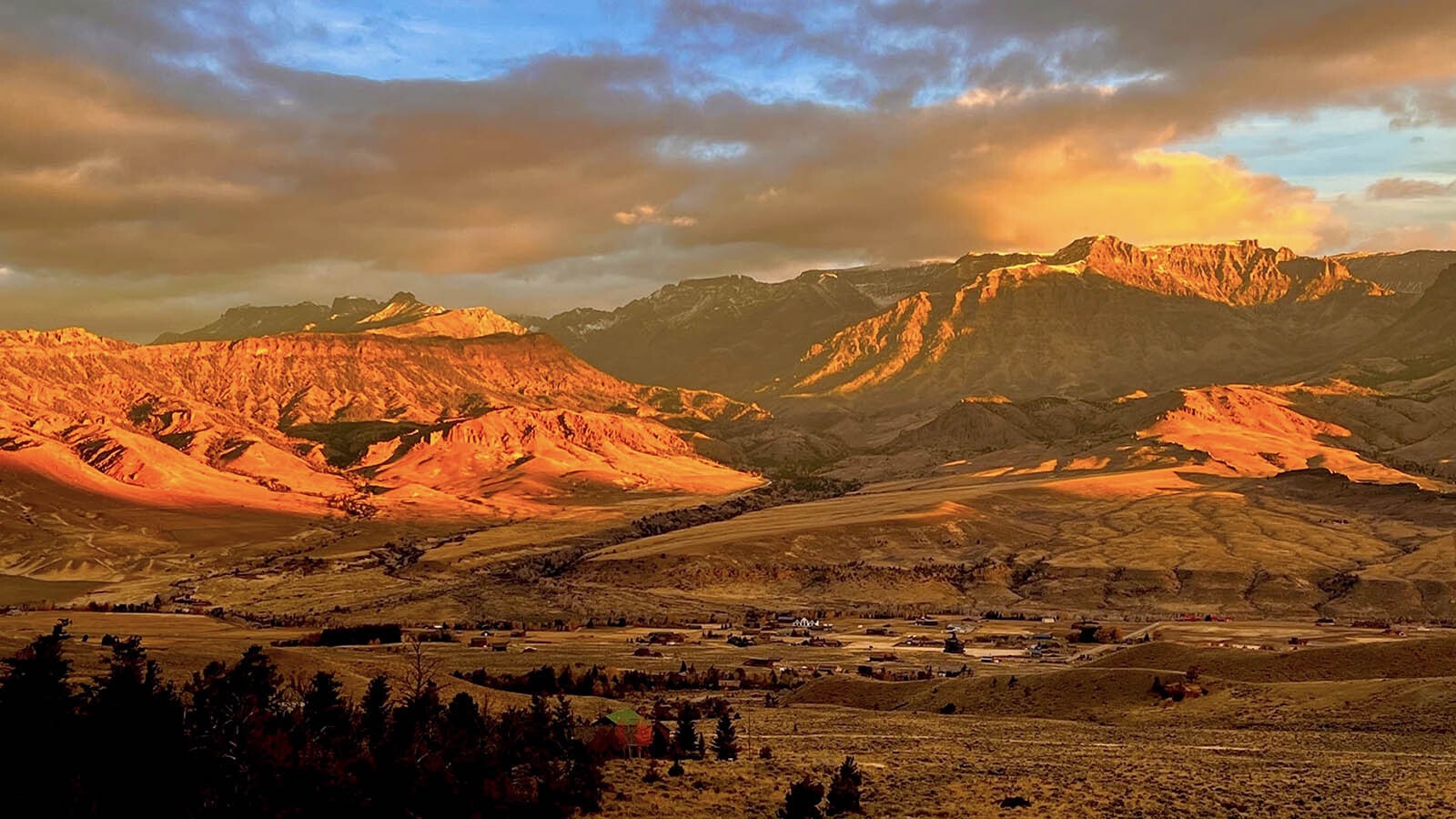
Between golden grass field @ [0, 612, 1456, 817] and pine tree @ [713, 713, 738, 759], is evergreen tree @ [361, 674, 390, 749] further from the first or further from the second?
pine tree @ [713, 713, 738, 759]

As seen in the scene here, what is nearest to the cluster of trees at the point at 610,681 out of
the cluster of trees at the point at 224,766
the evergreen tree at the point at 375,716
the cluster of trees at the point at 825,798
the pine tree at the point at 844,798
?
the evergreen tree at the point at 375,716

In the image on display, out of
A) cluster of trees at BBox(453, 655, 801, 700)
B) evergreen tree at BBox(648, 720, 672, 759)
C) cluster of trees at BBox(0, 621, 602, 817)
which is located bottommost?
cluster of trees at BBox(453, 655, 801, 700)

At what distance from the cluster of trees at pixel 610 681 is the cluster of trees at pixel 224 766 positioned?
32.3 metres

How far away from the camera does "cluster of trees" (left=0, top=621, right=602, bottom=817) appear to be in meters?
36.8

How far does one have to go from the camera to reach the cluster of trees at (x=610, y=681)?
81750 millimetres

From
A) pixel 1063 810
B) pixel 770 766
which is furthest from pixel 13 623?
pixel 1063 810

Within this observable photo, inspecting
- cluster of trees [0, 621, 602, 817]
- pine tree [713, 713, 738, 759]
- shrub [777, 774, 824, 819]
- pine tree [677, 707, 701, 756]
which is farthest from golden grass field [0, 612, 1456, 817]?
cluster of trees [0, 621, 602, 817]

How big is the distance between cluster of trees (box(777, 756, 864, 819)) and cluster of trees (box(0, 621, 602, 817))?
21.8ft

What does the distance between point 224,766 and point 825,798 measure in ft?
62.2

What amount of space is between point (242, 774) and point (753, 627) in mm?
112882

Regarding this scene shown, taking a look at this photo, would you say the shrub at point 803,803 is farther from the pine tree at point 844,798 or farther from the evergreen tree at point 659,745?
the evergreen tree at point 659,745

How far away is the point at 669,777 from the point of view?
45438mm

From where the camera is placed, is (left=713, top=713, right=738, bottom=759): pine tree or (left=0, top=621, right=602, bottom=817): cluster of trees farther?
(left=713, top=713, right=738, bottom=759): pine tree

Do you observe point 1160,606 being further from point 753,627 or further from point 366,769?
point 366,769
